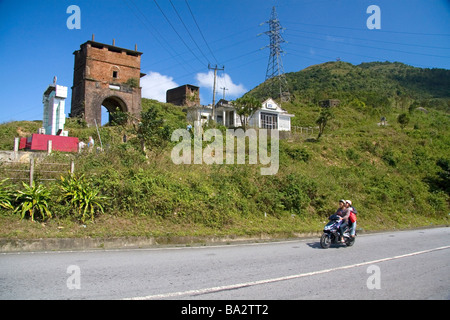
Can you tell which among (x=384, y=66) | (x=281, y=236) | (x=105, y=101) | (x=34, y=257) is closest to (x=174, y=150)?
(x=281, y=236)

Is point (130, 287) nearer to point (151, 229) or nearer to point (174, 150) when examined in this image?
point (151, 229)

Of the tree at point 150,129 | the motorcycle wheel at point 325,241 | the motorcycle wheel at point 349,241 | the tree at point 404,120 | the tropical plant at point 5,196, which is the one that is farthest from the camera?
the tree at point 404,120

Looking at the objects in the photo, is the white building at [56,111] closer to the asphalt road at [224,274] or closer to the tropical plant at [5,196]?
the tropical plant at [5,196]

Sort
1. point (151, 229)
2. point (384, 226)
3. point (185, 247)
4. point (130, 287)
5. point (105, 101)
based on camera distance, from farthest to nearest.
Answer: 1. point (105, 101)
2. point (384, 226)
3. point (151, 229)
4. point (185, 247)
5. point (130, 287)

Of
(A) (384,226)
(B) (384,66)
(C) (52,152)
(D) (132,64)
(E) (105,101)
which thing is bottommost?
(A) (384,226)

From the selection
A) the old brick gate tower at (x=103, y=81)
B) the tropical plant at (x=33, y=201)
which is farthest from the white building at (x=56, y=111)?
the old brick gate tower at (x=103, y=81)

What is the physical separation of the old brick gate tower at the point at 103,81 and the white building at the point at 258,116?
995cm

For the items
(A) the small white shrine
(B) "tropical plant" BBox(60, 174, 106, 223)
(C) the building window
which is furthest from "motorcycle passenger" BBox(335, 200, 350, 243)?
(C) the building window

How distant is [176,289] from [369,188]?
18.5 metres

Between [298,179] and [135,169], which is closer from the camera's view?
[135,169]

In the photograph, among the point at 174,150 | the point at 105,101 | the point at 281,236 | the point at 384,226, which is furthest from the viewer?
the point at 105,101

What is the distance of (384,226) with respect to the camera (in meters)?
17.1

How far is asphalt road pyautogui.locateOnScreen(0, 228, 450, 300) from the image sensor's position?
519 cm

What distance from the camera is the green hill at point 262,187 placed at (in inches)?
441
